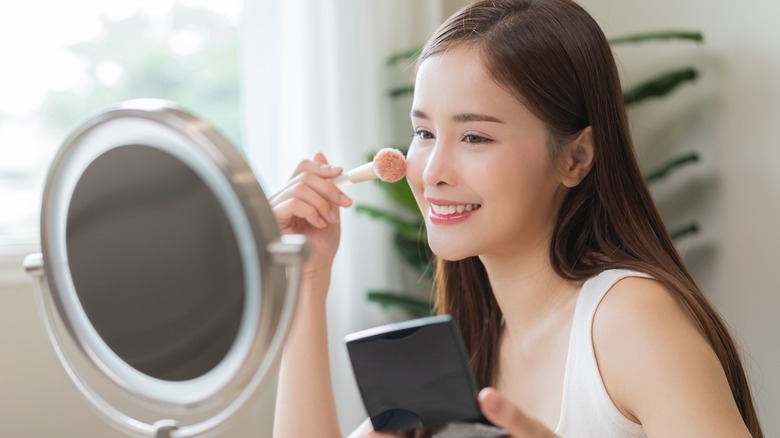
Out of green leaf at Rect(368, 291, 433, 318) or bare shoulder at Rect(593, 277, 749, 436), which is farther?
green leaf at Rect(368, 291, 433, 318)

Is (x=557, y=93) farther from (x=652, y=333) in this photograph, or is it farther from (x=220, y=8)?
(x=220, y=8)

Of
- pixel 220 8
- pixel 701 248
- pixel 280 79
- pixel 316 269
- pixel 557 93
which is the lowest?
pixel 701 248

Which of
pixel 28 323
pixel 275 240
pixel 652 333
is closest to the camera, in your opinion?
pixel 275 240

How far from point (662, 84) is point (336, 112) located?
0.82 m

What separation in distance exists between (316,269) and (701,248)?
1388 mm

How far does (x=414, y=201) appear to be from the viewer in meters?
2.20

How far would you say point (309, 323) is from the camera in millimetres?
1258

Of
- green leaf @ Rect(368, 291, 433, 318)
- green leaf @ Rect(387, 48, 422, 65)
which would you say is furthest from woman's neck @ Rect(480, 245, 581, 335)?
green leaf @ Rect(387, 48, 422, 65)

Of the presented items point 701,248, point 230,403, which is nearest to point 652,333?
point 230,403

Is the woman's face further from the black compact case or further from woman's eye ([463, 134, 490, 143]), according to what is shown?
the black compact case

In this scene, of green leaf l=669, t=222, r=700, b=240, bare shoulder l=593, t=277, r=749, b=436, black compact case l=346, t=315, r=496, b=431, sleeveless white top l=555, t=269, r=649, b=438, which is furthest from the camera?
green leaf l=669, t=222, r=700, b=240

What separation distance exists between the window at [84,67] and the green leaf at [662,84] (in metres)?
1.04

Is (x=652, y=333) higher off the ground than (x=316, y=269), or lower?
lower

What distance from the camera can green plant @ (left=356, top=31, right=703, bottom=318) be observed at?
7.04 feet
